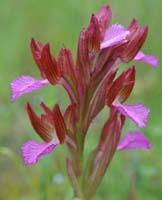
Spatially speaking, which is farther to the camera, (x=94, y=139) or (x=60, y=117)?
(x=94, y=139)

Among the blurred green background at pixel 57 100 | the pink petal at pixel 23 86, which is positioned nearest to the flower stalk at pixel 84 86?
the pink petal at pixel 23 86

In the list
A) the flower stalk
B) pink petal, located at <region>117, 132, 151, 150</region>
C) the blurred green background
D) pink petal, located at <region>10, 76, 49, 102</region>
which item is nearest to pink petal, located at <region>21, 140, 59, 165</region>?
the flower stalk

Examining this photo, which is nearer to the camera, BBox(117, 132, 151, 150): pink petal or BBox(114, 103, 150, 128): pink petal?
BBox(114, 103, 150, 128): pink petal

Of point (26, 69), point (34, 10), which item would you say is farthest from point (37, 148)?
point (34, 10)

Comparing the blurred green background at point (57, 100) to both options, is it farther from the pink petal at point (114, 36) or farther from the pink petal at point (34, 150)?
the pink petal at point (114, 36)

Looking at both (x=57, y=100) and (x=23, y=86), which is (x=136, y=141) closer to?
(x=23, y=86)

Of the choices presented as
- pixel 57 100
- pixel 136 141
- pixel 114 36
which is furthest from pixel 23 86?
pixel 57 100

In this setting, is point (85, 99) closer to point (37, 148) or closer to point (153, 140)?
point (37, 148)

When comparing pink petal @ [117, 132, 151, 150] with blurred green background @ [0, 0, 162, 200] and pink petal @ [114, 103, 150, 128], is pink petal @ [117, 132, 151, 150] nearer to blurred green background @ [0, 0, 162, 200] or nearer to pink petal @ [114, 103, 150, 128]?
pink petal @ [114, 103, 150, 128]
